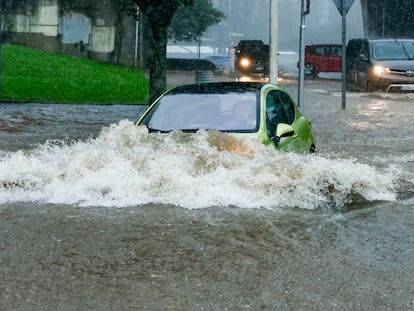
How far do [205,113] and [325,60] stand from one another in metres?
40.9

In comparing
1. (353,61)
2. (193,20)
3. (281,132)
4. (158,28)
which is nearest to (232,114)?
(281,132)

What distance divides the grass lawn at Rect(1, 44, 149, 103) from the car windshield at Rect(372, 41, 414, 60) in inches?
316

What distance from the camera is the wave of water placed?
28.8 feet

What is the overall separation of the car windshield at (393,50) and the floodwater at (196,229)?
17.3 m

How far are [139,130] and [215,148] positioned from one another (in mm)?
1161

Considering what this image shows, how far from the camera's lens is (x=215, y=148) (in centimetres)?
923

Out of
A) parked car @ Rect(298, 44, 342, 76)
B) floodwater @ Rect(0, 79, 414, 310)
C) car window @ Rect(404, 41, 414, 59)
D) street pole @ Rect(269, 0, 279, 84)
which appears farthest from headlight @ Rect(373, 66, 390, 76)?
parked car @ Rect(298, 44, 342, 76)

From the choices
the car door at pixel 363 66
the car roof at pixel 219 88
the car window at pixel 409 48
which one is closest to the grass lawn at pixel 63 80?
the car door at pixel 363 66

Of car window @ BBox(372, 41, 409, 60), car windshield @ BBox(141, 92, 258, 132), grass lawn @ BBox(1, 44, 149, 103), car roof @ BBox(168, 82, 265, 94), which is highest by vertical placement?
car window @ BBox(372, 41, 409, 60)

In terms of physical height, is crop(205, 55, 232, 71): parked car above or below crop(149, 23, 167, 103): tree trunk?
above

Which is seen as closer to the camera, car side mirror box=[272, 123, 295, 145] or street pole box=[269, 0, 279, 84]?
car side mirror box=[272, 123, 295, 145]

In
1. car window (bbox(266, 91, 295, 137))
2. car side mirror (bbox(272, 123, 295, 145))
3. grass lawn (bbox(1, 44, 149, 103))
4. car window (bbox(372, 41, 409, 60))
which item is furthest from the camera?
car window (bbox(372, 41, 409, 60))

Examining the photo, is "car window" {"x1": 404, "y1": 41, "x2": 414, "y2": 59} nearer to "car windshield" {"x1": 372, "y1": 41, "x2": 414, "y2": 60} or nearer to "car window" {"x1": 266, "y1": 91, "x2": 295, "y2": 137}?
"car windshield" {"x1": 372, "y1": 41, "x2": 414, "y2": 60}

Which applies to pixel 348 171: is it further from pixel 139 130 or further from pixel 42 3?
pixel 42 3
